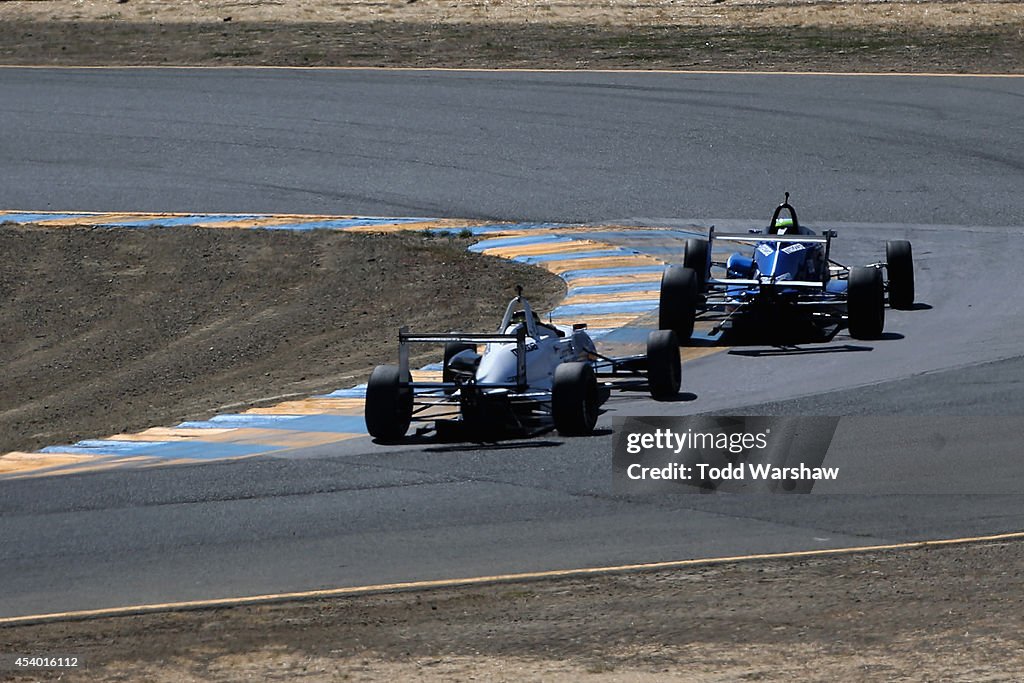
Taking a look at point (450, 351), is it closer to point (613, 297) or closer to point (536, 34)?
point (613, 297)

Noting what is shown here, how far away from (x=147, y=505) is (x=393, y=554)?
1.99 m

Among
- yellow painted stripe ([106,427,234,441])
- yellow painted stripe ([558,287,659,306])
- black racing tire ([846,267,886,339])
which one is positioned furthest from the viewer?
yellow painted stripe ([558,287,659,306])

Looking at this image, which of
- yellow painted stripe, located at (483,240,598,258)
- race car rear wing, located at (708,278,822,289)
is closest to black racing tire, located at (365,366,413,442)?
race car rear wing, located at (708,278,822,289)

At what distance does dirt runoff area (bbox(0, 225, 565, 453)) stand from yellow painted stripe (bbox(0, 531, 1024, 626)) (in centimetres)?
419

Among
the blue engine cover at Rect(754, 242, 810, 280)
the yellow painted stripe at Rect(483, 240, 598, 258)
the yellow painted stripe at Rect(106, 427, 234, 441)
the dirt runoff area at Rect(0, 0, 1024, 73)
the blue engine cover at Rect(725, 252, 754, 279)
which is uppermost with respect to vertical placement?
Answer: the dirt runoff area at Rect(0, 0, 1024, 73)

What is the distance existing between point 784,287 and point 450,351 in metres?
3.48

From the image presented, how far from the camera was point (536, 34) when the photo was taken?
2780 centimetres

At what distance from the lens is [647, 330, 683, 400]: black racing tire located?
12891 millimetres

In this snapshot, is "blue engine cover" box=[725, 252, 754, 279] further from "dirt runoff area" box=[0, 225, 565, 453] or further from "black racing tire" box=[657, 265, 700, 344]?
"dirt runoff area" box=[0, 225, 565, 453]

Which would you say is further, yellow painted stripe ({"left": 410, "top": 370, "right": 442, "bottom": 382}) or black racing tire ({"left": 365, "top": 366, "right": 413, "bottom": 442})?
yellow painted stripe ({"left": 410, "top": 370, "right": 442, "bottom": 382})

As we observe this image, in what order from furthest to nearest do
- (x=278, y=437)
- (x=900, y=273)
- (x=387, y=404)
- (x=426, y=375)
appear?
(x=900, y=273)
(x=426, y=375)
(x=278, y=437)
(x=387, y=404)

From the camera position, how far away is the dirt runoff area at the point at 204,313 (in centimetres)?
1470

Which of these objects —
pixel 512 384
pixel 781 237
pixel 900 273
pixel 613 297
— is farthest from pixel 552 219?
pixel 512 384

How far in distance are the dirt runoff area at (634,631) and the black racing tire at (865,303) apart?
507cm
